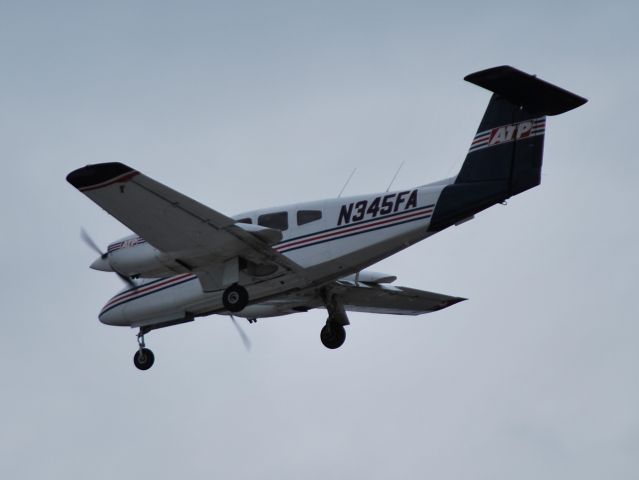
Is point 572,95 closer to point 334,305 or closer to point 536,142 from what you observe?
point 536,142

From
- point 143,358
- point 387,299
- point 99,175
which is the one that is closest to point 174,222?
point 99,175

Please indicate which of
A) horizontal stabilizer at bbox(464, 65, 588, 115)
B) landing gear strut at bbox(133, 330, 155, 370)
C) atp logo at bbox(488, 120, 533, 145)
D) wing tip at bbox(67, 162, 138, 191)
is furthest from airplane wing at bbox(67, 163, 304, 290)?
horizontal stabilizer at bbox(464, 65, 588, 115)

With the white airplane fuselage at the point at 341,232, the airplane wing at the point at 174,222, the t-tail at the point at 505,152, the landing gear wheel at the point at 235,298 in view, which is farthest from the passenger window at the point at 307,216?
the t-tail at the point at 505,152

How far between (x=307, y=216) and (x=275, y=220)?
71cm

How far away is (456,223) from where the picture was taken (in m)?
24.7

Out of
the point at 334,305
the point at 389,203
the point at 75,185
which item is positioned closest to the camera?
the point at 75,185

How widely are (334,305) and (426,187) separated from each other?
465 centimetres

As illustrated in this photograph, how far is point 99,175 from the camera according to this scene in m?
23.0

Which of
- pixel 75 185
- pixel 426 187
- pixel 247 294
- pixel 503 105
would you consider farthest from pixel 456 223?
pixel 75 185

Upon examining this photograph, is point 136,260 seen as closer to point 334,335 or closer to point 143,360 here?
point 143,360

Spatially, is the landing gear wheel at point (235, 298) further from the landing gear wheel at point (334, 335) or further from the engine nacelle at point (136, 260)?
the landing gear wheel at point (334, 335)

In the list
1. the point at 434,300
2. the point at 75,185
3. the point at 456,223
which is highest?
the point at 75,185

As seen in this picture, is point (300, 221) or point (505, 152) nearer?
point (505, 152)

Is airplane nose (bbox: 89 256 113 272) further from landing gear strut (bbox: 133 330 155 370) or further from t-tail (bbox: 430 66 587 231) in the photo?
t-tail (bbox: 430 66 587 231)
